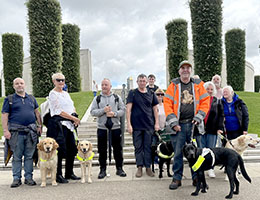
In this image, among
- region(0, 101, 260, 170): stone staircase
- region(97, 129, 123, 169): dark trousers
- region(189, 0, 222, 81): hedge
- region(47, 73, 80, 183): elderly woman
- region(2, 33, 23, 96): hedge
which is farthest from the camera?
region(2, 33, 23, 96): hedge

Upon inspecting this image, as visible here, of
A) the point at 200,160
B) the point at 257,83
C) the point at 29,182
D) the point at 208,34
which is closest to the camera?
the point at 200,160

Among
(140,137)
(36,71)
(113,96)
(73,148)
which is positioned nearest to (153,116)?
(140,137)

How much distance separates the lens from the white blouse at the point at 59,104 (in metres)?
4.47

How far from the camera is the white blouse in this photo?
4.47 meters

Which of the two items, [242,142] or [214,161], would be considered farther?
[242,142]

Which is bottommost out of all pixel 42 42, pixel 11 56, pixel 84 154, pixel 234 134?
pixel 84 154

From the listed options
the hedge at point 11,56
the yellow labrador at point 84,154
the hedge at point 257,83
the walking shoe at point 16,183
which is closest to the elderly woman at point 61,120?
the yellow labrador at point 84,154

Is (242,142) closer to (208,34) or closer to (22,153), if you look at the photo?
(22,153)

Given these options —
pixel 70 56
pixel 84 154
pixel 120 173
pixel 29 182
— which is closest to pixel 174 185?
pixel 120 173

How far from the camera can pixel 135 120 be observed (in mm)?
4801

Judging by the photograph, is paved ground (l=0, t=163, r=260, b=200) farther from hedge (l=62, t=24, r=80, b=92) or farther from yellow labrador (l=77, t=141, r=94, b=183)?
hedge (l=62, t=24, r=80, b=92)

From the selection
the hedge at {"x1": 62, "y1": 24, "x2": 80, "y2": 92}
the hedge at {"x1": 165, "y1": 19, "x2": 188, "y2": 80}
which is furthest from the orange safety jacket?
the hedge at {"x1": 62, "y1": 24, "x2": 80, "y2": 92}

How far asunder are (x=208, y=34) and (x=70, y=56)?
36.2 ft

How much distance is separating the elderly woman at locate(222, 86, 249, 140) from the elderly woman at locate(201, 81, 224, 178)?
0.20 metres
